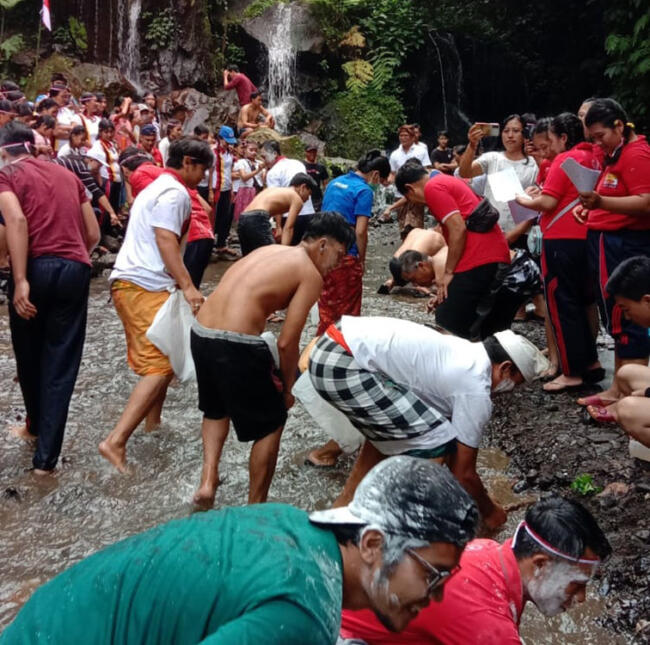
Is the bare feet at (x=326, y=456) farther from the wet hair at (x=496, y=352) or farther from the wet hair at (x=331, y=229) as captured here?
the wet hair at (x=496, y=352)

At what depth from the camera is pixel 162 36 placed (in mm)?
17469

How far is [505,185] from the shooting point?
6031 mm

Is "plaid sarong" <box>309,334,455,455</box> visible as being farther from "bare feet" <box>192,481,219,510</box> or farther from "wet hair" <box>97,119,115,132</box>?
"wet hair" <box>97,119,115,132</box>

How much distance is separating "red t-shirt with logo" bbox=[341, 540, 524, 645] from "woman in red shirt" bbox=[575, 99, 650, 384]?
261 cm

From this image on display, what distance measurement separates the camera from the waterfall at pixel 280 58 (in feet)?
63.5

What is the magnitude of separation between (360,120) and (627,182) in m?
15.8

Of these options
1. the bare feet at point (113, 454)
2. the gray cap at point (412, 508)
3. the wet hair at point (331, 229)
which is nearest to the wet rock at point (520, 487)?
the wet hair at point (331, 229)

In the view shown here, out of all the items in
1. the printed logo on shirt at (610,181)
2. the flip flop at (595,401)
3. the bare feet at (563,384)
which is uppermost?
the printed logo on shirt at (610,181)

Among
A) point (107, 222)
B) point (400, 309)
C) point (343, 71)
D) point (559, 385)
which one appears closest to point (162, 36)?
point (343, 71)

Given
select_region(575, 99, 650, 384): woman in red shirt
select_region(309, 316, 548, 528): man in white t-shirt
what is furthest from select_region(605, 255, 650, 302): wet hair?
select_region(309, 316, 548, 528): man in white t-shirt

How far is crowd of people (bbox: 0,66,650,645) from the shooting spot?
147 cm

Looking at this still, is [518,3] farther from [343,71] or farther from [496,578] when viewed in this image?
[496,578]

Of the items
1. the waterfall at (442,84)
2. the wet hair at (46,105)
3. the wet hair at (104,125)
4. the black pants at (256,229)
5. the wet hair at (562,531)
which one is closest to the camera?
the wet hair at (562,531)

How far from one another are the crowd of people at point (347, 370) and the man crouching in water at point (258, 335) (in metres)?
0.01
